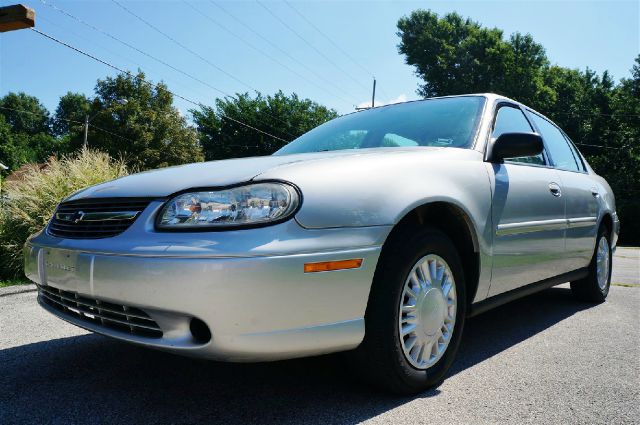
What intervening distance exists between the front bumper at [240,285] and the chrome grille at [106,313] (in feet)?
0.10

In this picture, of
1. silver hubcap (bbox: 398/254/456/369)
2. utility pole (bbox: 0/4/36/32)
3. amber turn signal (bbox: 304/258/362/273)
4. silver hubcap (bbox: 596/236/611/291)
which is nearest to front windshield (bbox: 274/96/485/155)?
silver hubcap (bbox: 398/254/456/369)

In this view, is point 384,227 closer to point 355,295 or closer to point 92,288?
point 355,295

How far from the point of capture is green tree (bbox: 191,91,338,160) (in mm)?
39056

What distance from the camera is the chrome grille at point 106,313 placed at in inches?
68.7

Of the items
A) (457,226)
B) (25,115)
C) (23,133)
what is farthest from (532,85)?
(25,115)

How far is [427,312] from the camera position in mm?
2117

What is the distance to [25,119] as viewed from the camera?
7600 centimetres

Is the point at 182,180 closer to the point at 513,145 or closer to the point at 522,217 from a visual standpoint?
the point at 513,145

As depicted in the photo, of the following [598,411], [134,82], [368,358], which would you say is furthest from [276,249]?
[134,82]

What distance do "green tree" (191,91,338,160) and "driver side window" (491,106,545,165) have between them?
117 ft

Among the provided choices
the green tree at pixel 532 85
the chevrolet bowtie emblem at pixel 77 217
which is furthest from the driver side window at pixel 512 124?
the green tree at pixel 532 85

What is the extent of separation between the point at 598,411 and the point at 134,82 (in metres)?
36.8

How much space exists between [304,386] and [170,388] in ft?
1.95

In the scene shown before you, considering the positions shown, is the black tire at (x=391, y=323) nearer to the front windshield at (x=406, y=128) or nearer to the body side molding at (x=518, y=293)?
the body side molding at (x=518, y=293)
